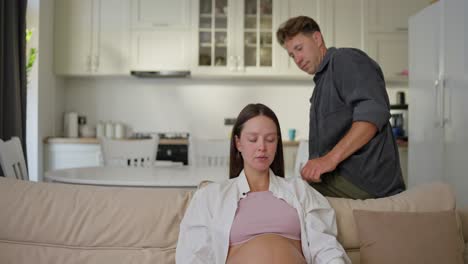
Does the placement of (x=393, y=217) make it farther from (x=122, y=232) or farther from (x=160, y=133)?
(x=160, y=133)

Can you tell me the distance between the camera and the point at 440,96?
3.07 metres

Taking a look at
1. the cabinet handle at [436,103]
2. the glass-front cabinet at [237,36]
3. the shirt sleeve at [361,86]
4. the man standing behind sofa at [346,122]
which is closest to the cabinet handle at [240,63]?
the glass-front cabinet at [237,36]

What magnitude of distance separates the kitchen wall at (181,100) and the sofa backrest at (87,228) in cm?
330

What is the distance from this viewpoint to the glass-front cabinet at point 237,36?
4.52 meters

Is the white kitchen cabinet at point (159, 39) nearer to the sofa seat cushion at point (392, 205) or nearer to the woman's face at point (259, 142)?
the woman's face at point (259, 142)

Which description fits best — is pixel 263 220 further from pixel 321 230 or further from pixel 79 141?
pixel 79 141

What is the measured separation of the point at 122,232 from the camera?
1521mm

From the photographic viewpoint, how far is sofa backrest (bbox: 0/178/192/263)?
1.50 meters

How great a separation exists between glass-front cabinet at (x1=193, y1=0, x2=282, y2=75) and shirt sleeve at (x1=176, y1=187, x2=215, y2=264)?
10.3ft

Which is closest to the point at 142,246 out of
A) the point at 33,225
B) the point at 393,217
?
the point at 33,225

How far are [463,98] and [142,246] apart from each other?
2197 millimetres

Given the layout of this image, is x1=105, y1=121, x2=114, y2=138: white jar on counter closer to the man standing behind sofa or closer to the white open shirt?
the man standing behind sofa

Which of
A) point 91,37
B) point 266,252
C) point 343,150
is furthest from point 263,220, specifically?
point 91,37

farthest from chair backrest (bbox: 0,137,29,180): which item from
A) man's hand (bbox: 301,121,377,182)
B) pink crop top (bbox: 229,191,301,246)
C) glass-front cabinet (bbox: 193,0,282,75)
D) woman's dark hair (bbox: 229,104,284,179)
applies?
glass-front cabinet (bbox: 193,0,282,75)
